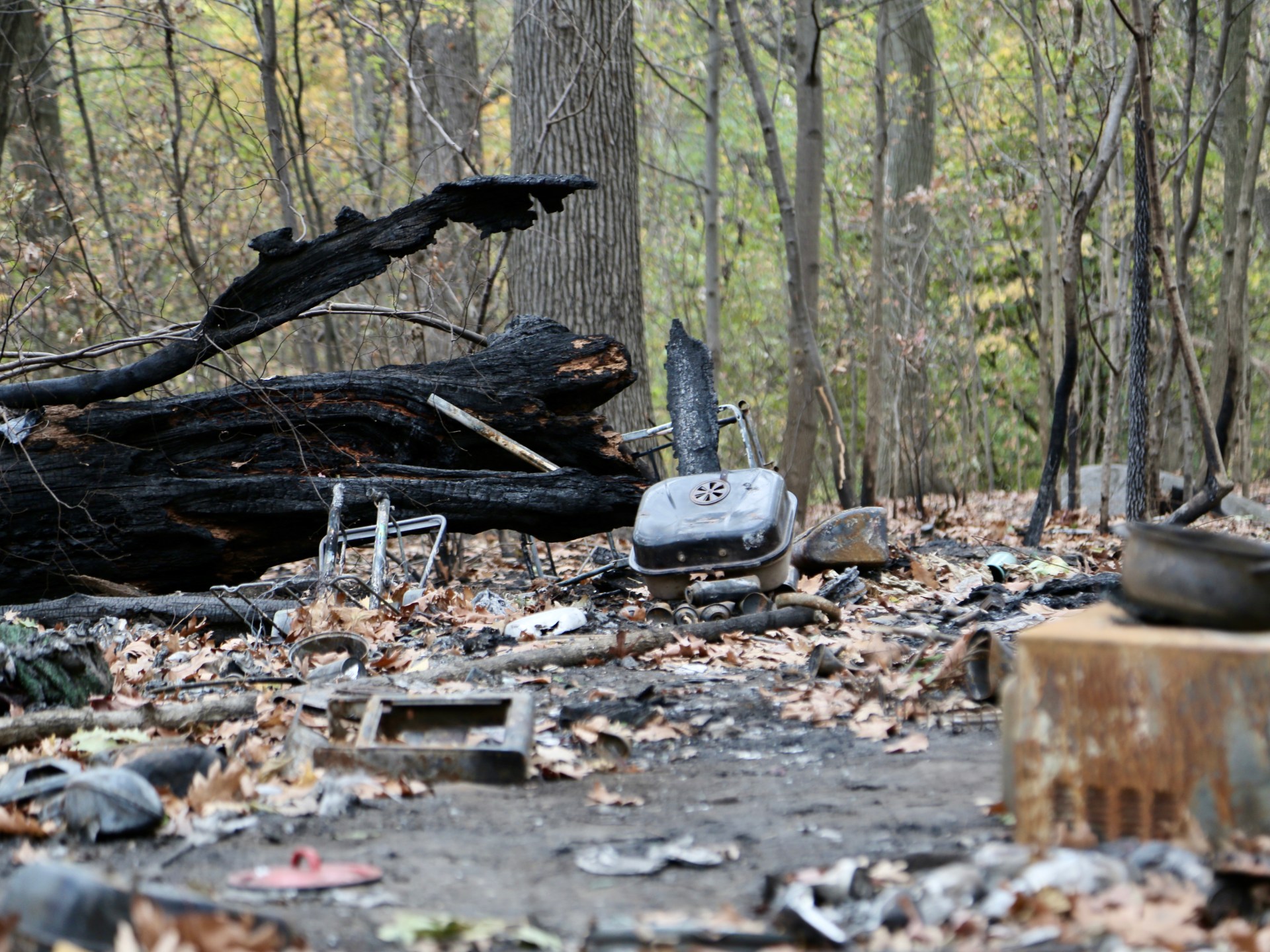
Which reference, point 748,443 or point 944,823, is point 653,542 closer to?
point 748,443

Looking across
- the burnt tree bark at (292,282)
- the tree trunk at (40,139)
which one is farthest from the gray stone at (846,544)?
the tree trunk at (40,139)

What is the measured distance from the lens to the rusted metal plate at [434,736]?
4090 millimetres

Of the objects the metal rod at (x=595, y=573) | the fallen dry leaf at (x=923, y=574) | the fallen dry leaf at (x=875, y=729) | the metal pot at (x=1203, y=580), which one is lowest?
the fallen dry leaf at (x=875, y=729)

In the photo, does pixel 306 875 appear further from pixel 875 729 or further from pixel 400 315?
pixel 400 315

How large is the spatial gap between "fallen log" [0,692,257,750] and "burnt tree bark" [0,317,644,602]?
132 inches

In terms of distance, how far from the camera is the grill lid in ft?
23.9

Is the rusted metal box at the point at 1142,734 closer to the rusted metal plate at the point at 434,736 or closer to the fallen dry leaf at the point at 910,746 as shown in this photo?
the fallen dry leaf at the point at 910,746

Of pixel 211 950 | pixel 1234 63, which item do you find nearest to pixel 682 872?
pixel 211 950

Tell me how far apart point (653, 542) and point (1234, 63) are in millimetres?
10427

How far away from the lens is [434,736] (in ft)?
14.8

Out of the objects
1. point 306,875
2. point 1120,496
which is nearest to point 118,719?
point 306,875

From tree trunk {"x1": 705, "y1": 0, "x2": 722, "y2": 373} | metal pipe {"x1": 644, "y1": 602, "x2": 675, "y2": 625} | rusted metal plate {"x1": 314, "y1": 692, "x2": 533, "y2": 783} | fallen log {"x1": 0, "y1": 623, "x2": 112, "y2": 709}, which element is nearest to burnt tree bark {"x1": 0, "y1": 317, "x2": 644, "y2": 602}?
metal pipe {"x1": 644, "y1": 602, "x2": 675, "y2": 625}

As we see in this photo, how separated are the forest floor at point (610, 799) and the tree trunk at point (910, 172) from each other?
13504 mm

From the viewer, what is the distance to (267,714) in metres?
5.04
